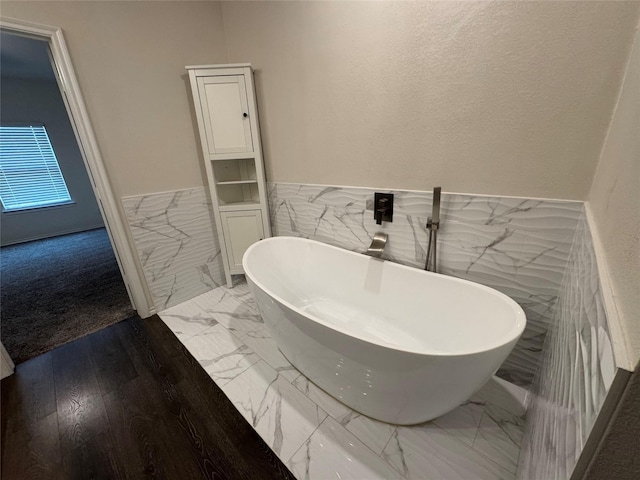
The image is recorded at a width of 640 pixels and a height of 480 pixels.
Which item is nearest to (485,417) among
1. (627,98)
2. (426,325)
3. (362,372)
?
(426,325)

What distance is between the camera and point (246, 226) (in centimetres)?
218

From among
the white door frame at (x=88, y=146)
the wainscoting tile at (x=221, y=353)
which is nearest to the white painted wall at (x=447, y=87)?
the white door frame at (x=88, y=146)

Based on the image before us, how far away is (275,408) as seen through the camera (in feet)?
4.02

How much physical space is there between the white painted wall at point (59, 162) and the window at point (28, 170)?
10cm

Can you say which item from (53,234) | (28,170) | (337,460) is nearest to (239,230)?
(337,460)

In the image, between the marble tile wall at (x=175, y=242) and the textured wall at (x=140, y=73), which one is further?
the marble tile wall at (x=175, y=242)

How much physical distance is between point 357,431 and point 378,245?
0.96 meters

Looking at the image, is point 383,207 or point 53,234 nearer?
point 383,207

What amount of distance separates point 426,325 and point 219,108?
2.06m

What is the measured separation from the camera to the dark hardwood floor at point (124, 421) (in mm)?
1024

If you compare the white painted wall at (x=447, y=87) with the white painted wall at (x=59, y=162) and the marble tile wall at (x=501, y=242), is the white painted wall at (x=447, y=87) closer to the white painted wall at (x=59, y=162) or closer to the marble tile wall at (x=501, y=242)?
the marble tile wall at (x=501, y=242)

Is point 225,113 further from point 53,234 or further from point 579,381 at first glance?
point 53,234

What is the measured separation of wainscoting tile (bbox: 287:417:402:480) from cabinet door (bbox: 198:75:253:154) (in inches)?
75.4

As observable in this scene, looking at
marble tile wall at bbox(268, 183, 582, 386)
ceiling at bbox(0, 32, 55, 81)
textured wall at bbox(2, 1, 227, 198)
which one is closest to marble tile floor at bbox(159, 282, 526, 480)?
marble tile wall at bbox(268, 183, 582, 386)
